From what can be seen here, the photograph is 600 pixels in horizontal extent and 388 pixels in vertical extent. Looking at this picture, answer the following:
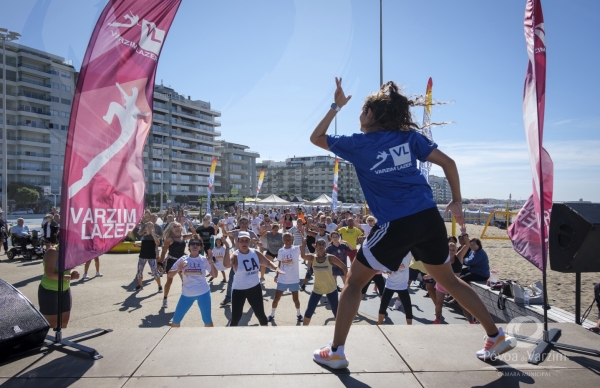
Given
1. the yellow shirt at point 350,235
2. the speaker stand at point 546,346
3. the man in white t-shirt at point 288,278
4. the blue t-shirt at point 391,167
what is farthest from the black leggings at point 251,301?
the yellow shirt at point 350,235

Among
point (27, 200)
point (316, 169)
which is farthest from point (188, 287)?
point (316, 169)

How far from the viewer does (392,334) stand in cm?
307

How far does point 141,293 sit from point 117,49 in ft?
27.0

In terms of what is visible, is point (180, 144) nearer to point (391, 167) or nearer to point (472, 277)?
point (472, 277)

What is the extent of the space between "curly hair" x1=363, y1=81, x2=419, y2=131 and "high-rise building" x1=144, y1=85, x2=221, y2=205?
242ft

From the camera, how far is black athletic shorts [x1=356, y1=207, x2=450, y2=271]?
2428 mm

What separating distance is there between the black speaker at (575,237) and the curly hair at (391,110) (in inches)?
71.5

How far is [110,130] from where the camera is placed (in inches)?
118

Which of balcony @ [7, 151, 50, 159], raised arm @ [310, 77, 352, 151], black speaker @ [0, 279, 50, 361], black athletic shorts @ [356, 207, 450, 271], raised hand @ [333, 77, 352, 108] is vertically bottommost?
black speaker @ [0, 279, 50, 361]

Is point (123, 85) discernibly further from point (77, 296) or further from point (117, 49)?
point (77, 296)

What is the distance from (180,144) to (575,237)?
84568 millimetres

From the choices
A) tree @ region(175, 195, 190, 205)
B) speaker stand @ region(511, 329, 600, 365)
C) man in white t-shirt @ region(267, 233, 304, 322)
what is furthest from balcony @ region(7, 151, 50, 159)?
speaker stand @ region(511, 329, 600, 365)

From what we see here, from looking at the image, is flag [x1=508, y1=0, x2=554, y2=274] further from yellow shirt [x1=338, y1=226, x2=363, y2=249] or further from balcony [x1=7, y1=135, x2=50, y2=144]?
balcony [x1=7, y1=135, x2=50, y2=144]

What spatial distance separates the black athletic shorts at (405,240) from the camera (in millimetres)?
2428
